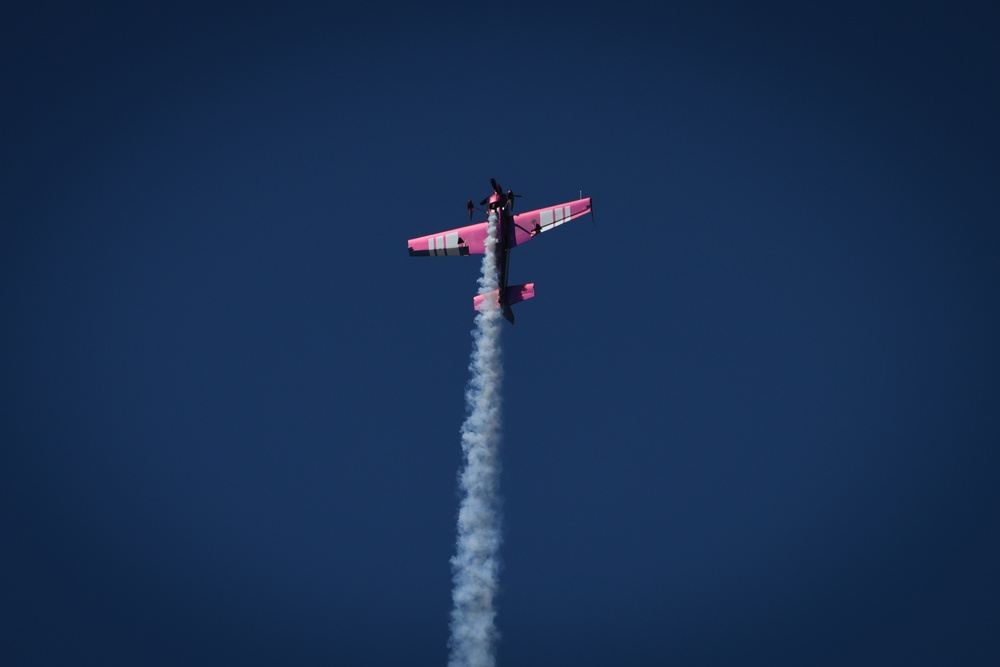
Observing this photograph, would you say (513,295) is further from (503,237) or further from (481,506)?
(481,506)

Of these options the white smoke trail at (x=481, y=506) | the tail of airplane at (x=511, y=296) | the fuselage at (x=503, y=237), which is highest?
the fuselage at (x=503, y=237)

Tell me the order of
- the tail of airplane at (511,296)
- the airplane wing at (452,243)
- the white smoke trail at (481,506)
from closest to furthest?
the white smoke trail at (481,506) < the tail of airplane at (511,296) < the airplane wing at (452,243)

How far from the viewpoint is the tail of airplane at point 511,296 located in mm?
36312

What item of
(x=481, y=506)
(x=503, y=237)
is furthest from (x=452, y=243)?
(x=481, y=506)

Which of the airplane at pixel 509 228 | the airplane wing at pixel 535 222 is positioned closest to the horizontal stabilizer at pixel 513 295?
the airplane at pixel 509 228

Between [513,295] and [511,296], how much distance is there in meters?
0.07

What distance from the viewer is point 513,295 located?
1432 inches

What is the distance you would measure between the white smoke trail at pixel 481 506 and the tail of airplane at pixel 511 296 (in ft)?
0.54

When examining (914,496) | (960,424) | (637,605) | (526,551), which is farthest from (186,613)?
(960,424)

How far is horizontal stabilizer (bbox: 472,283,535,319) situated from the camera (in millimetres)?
36312

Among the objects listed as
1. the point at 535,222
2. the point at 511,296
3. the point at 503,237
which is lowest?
the point at 511,296

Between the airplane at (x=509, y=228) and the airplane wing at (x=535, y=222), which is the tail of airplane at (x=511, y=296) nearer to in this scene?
the airplane at (x=509, y=228)

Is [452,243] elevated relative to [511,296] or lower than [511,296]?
elevated

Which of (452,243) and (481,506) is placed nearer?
(481,506)
